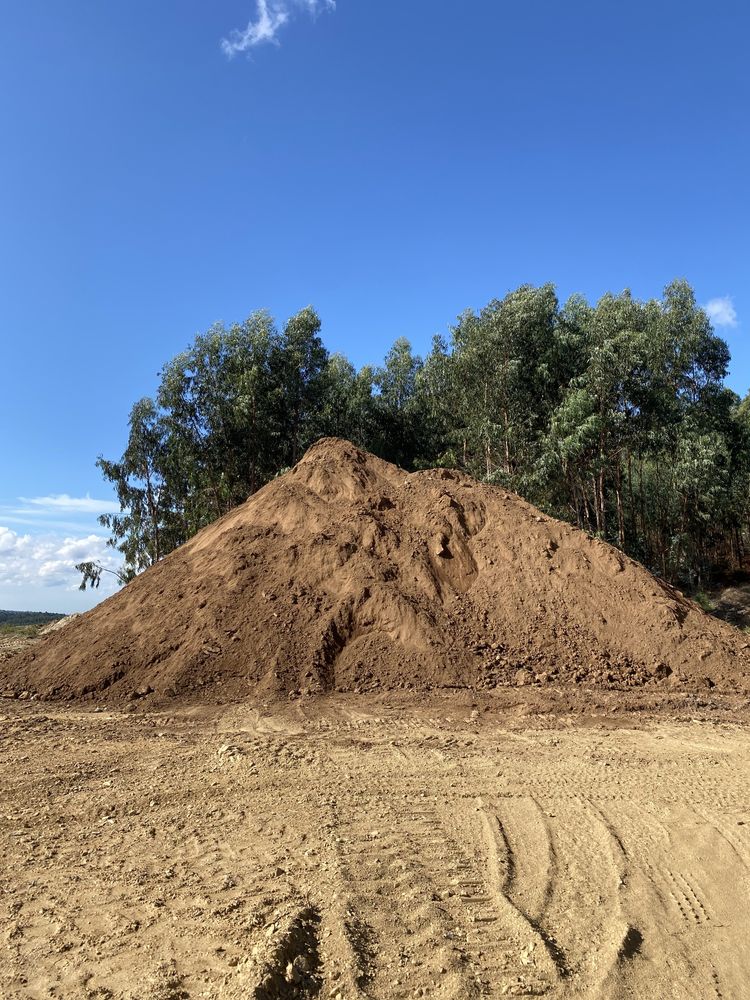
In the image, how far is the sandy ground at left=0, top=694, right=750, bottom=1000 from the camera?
3.10 m

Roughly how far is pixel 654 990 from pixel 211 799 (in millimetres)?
A: 3595

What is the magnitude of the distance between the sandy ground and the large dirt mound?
2.55 meters

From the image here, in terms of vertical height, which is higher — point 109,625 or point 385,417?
point 385,417

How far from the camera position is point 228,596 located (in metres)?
11.2

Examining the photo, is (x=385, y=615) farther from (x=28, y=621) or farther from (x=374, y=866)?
(x=28, y=621)

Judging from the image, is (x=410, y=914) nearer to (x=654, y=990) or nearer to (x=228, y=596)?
(x=654, y=990)

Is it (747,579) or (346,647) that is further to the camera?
(747,579)

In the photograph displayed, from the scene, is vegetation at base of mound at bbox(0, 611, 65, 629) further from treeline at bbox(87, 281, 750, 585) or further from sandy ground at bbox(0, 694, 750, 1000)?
sandy ground at bbox(0, 694, 750, 1000)

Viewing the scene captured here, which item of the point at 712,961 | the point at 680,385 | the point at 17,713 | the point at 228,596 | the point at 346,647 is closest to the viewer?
the point at 712,961

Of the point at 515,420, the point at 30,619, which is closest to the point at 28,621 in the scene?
the point at 30,619

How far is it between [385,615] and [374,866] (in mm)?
6631

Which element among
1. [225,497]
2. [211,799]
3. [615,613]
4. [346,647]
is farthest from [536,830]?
[225,497]

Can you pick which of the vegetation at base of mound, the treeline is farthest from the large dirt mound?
the vegetation at base of mound

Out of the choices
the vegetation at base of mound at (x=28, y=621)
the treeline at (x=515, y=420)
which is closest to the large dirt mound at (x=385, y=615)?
the treeline at (x=515, y=420)
